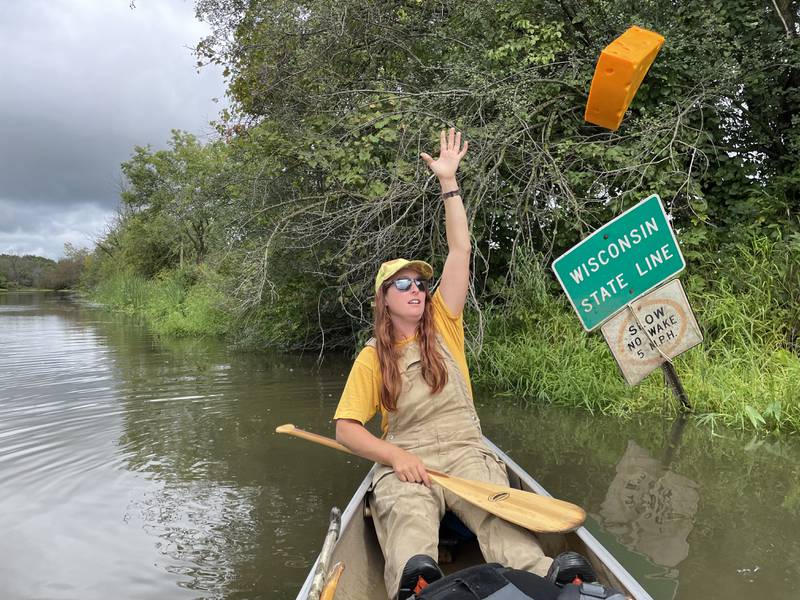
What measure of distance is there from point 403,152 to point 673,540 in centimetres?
484

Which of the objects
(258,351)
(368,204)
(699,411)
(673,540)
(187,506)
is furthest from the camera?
(258,351)

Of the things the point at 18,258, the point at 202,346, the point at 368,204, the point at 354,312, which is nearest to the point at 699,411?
the point at 368,204

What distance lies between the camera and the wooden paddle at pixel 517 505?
8.60 ft

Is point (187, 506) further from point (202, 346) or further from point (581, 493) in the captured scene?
point (202, 346)

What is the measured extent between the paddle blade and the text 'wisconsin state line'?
9.93 feet

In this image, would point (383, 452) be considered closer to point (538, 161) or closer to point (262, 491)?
point (262, 491)

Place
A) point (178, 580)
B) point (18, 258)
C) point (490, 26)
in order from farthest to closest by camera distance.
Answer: point (18, 258)
point (490, 26)
point (178, 580)

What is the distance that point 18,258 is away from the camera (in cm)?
9388

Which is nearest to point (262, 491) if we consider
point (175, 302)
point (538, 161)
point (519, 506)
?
point (519, 506)

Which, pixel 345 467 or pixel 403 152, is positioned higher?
pixel 403 152

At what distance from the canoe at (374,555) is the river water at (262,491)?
1.68 feet

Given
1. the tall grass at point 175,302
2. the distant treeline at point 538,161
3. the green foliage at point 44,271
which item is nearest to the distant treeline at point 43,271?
the green foliage at point 44,271

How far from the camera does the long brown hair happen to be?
3.07m

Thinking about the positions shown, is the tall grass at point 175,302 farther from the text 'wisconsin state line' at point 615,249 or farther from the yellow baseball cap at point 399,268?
the yellow baseball cap at point 399,268
